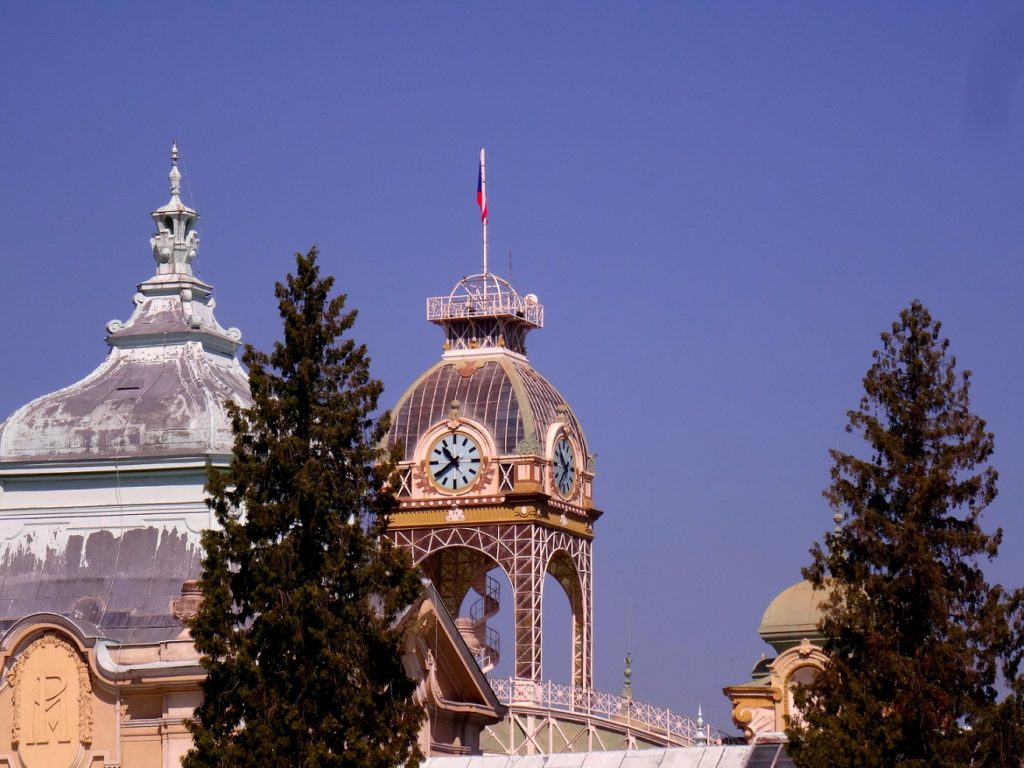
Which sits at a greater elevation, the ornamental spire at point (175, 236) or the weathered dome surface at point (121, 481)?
the ornamental spire at point (175, 236)

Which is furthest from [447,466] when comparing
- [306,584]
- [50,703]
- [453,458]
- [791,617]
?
[306,584]

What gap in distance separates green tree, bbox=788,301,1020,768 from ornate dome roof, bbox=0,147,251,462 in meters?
18.0

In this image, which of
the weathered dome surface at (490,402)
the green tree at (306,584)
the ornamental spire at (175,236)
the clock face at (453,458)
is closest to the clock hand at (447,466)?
the clock face at (453,458)

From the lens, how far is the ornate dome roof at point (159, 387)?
67688 millimetres

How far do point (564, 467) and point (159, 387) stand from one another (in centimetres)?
5492

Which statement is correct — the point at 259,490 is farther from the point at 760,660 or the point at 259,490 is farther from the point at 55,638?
the point at 760,660

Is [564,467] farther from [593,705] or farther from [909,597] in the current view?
[909,597]

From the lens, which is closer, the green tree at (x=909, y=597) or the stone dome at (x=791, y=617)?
the green tree at (x=909, y=597)

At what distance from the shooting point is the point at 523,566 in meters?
120

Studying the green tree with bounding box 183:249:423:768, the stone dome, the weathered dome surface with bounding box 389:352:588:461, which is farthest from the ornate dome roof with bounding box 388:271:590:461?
the green tree with bounding box 183:249:423:768

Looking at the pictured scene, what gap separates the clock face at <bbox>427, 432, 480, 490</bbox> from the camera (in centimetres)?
12188

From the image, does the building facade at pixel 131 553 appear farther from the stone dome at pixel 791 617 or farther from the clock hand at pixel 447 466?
the clock hand at pixel 447 466

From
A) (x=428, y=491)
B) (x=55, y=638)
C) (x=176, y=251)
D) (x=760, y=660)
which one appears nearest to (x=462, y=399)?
(x=428, y=491)

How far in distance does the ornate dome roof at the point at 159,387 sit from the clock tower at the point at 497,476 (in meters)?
48.3
